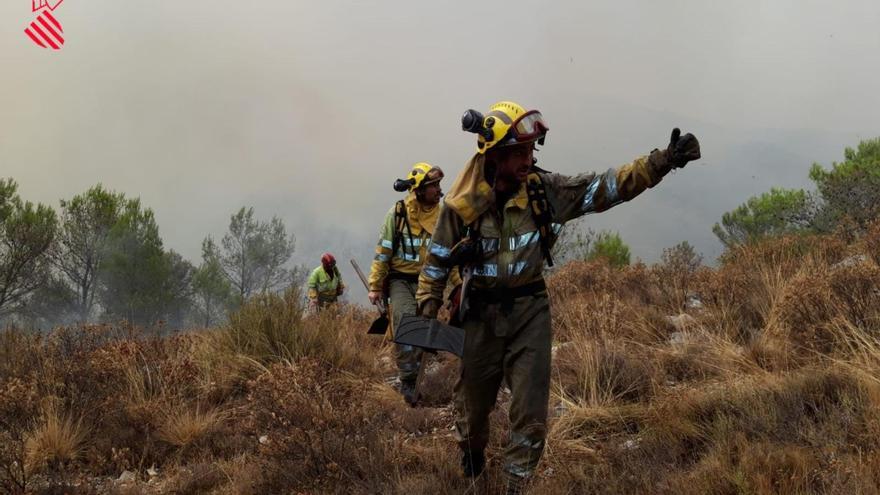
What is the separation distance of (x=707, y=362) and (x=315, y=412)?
10.8ft

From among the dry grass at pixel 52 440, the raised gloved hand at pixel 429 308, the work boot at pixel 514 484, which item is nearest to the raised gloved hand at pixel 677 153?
the raised gloved hand at pixel 429 308

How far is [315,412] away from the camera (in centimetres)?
379

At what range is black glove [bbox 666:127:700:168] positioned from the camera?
273 centimetres

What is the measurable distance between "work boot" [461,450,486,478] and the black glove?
73.9 inches

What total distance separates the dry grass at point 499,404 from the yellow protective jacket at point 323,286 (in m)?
3.40

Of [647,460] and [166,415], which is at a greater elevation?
[166,415]

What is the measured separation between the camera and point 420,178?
604cm

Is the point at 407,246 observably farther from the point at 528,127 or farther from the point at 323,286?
the point at 323,286

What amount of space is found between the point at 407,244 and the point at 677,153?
3.58 metres

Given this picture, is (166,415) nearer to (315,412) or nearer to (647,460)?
(315,412)

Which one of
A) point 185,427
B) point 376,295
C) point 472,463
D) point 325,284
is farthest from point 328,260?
point 472,463

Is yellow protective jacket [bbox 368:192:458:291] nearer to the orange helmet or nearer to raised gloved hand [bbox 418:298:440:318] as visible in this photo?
raised gloved hand [bbox 418:298:440:318]

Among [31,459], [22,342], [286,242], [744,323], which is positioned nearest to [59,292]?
[286,242]

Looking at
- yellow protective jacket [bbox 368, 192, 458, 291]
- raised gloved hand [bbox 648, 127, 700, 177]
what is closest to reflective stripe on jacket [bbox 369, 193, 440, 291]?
yellow protective jacket [bbox 368, 192, 458, 291]
